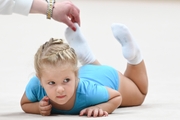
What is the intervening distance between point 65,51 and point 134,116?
0.96ft

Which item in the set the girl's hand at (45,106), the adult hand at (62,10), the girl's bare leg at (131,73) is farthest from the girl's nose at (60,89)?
the girl's bare leg at (131,73)

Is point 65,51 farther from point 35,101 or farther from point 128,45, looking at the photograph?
point 128,45

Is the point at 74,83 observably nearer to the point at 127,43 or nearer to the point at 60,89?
the point at 60,89

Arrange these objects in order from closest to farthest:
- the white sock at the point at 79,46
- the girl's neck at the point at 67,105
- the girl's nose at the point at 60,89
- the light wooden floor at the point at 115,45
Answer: the girl's nose at the point at 60,89
the girl's neck at the point at 67,105
the light wooden floor at the point at 115,45
the white sock at the point at 79,46

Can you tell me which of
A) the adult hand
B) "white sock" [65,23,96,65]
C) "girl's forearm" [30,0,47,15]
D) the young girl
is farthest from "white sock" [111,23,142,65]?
"girl's forearm" [30,0,47,15]

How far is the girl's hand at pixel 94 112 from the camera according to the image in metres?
1.50

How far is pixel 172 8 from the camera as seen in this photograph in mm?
4578

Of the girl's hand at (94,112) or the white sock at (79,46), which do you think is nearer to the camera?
the girl's hand at (94,112)

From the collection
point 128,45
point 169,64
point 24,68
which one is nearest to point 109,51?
point 169,64

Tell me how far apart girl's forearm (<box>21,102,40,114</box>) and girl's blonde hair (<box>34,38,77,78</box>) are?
0.41ft

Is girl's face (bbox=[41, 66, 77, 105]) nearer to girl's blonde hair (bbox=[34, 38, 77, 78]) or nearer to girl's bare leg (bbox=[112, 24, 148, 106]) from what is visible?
girl's blonde hair (bbox=[34, 38, 77, 78])

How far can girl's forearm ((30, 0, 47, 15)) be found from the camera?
5.22 ft

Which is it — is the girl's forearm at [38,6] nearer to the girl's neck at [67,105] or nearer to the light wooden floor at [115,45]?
the light wooden floor at [115,45]

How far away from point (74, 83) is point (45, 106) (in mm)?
125
